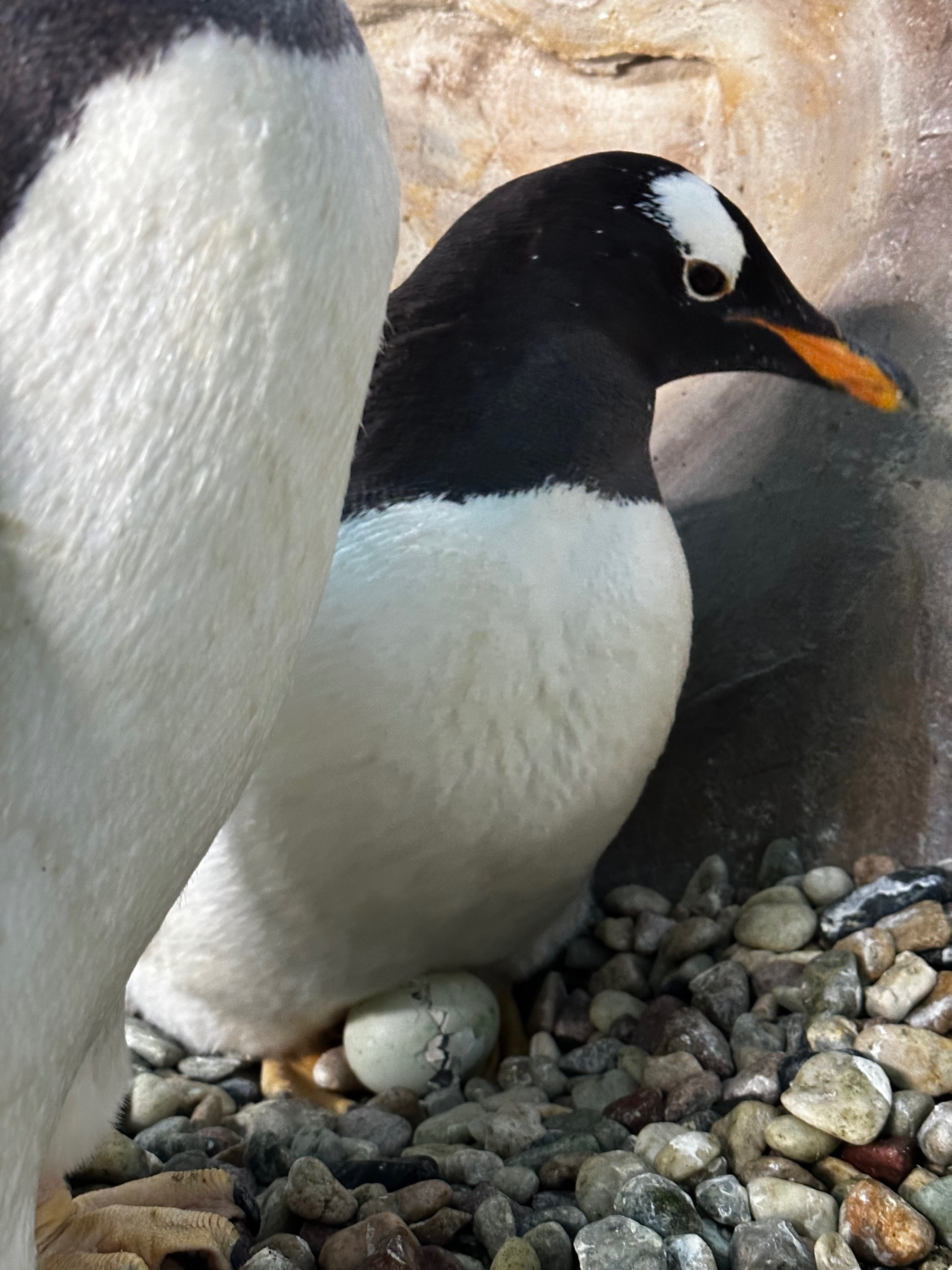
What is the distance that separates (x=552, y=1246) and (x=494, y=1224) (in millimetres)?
38

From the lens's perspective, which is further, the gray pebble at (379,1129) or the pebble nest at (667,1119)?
the gray pebble at (379,1129)

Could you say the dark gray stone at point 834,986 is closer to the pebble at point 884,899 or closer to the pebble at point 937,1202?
the pebble at point 884,899

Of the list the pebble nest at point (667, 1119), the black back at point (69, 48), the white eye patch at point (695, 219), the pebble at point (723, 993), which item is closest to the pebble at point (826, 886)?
the pebble nest at point (667, 1119)

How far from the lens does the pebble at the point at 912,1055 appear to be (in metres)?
0.80

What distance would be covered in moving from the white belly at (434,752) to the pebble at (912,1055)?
10.4 inches

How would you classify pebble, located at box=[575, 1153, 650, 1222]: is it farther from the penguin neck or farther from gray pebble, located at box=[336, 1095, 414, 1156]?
the penguin neck

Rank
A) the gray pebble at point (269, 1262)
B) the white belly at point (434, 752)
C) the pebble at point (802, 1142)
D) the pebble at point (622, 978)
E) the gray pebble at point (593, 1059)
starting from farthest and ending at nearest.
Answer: the pebble at point (622, 978), the gray pebble at point (593, 1059), the white belly at point (434, 752), the pebble at point (802, 1142), the gray pebble at point (269, 1262)

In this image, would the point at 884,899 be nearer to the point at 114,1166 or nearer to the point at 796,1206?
the point at 796,1206

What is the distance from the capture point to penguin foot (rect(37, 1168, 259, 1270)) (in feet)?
2.20

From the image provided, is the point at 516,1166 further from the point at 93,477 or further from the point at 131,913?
the point at 93,477

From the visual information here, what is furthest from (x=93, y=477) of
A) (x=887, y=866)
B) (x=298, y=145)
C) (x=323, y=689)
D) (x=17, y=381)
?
(x=887, y=866)

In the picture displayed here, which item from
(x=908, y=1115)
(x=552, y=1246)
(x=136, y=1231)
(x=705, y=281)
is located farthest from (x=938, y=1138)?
(x=705, y=281)

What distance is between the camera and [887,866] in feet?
3.51

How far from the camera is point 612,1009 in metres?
1.06
